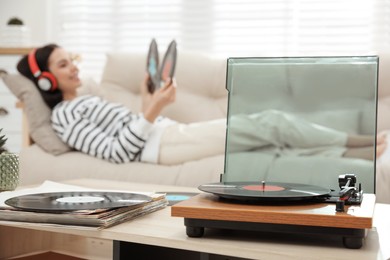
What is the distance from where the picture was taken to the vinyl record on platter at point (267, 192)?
78 centimetres

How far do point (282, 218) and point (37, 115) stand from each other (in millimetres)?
1888

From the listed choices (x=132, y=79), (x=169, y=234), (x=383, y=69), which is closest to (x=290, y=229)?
(x=169, y=234)

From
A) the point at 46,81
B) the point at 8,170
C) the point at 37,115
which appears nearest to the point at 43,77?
the point at 46,81

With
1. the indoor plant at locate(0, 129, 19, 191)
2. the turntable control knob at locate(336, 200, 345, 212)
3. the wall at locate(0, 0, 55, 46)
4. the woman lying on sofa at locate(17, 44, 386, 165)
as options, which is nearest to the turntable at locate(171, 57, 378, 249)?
the turntable control knob at locate(336, 200, 345, 212)

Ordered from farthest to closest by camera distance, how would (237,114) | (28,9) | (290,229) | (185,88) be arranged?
(28,9)
(185,88)
(237,114)
(290,229)

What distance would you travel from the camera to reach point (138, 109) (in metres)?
2.82

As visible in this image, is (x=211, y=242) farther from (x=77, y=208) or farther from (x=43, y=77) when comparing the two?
(x=43, y=77)

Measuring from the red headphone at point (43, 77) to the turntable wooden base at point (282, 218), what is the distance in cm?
179

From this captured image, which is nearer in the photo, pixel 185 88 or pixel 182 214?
pixel 182 214

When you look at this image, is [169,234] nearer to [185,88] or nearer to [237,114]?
[237,114]

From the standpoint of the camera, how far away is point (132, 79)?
2896mm

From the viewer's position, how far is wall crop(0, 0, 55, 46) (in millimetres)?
3693

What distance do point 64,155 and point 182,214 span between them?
5.58 ft

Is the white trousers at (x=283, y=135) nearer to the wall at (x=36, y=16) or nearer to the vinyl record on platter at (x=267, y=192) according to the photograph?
the vinyl record on platter at (x=267, y=192)
